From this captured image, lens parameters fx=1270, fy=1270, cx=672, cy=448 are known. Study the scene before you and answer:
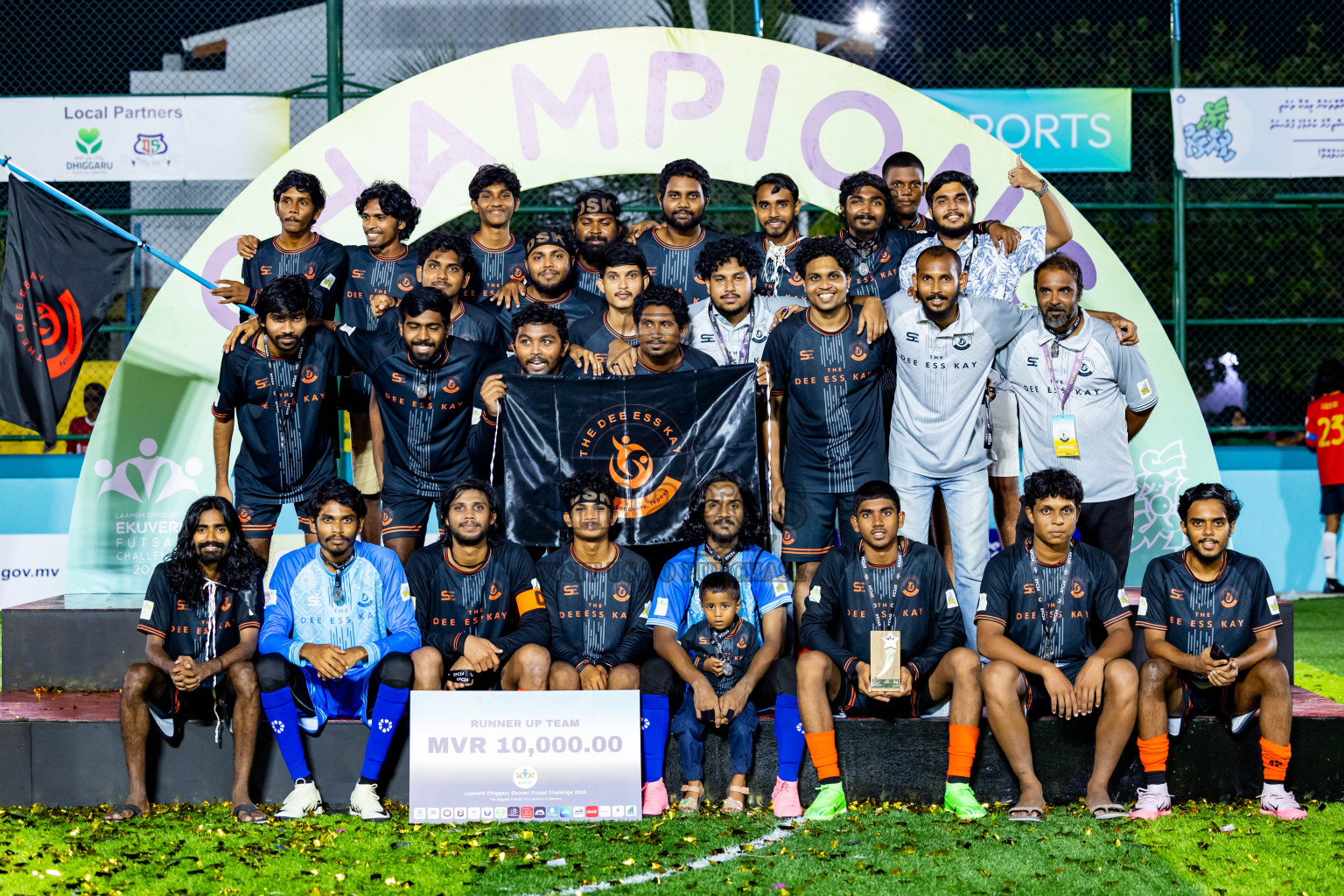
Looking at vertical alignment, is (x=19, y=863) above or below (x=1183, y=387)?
below

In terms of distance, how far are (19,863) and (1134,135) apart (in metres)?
13.1

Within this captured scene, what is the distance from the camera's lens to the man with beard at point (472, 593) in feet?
17.4

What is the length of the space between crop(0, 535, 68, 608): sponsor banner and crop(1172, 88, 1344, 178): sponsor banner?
9.24 metres

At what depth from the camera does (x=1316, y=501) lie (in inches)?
398

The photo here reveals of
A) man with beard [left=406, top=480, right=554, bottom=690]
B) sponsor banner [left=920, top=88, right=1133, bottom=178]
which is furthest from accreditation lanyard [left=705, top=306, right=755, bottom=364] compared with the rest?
sponsor banner [left=920, top=88, right=1133, bottom=178]

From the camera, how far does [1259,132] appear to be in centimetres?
979

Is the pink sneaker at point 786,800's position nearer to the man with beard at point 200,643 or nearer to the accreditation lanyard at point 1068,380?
the man with beard at point 200,643

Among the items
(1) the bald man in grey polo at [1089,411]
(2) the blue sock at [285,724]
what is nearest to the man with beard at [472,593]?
(2) the blue sock at [285,724]

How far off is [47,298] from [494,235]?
2887 mm

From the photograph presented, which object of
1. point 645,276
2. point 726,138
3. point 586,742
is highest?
point 726,138

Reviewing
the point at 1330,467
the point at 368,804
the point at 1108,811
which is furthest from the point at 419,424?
the point at 1330,467

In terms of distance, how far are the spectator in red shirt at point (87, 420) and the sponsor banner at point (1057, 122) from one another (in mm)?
7324

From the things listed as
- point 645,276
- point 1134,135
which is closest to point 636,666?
point 645,276

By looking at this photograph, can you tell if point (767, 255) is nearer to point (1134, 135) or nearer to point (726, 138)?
point (726, 138)
